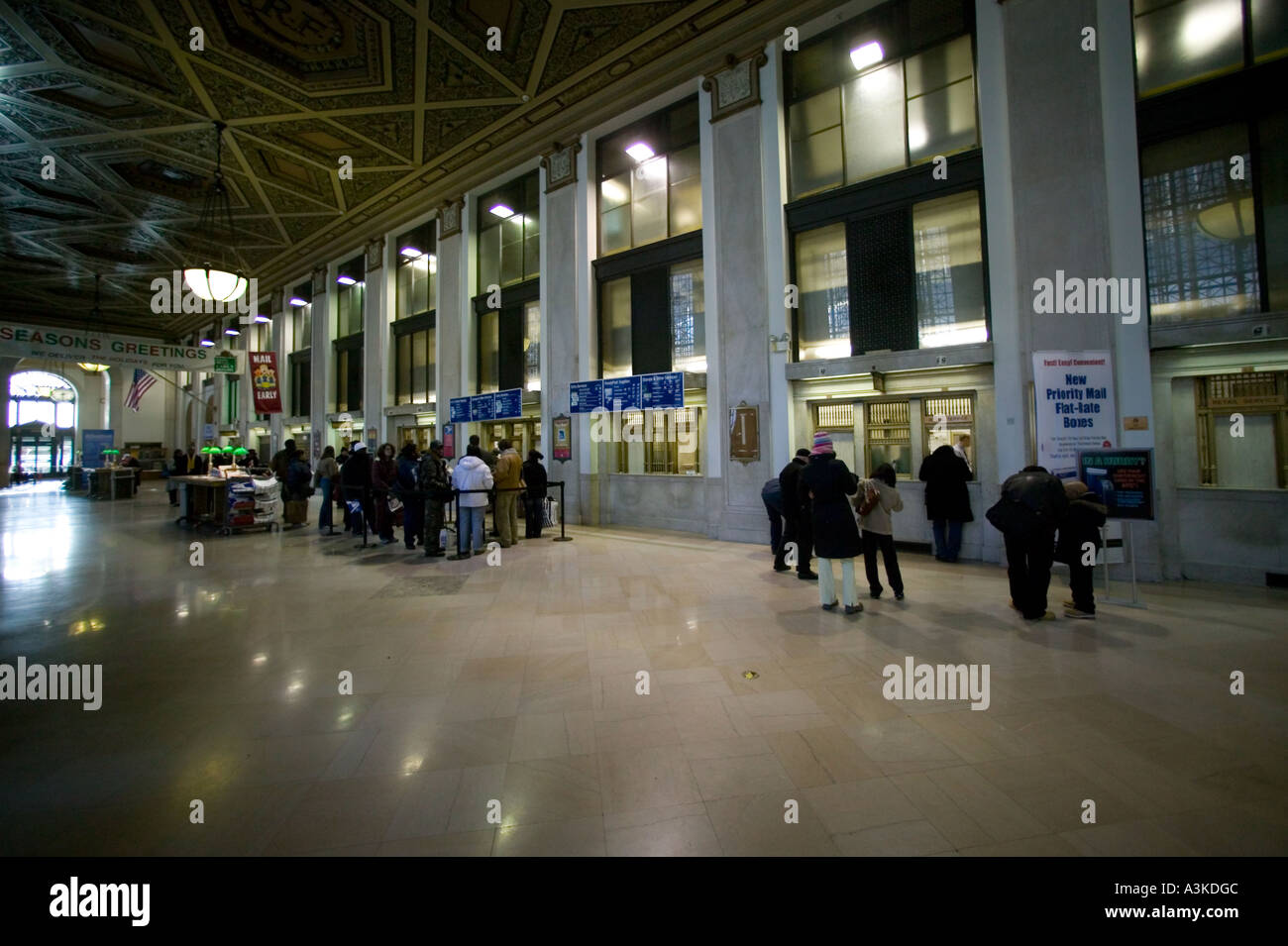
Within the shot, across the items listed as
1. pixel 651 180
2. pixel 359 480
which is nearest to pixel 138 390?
pixel 359 480

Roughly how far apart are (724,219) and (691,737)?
377 inches

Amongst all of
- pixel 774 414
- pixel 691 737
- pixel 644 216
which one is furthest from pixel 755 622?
pixel 644 216

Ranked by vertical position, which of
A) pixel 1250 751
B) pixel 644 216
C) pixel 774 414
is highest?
pixel 644 216

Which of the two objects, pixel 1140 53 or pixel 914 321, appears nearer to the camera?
pixel 1140 53

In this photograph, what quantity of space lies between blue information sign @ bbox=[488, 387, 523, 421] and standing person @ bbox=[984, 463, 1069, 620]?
10.6 metres

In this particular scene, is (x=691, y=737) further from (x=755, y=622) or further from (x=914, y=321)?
(x=914, y=321)

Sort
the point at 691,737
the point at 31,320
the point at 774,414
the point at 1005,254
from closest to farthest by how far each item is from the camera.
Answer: the point at 691,737 → the point at 1005,254 → the point at 774,414 → the point at 31,320

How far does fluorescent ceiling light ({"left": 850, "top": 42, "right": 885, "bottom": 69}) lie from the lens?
29.0ft

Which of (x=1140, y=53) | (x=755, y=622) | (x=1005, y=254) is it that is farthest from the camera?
(x=1005, y=254)

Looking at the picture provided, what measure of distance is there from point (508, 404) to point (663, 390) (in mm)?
4860

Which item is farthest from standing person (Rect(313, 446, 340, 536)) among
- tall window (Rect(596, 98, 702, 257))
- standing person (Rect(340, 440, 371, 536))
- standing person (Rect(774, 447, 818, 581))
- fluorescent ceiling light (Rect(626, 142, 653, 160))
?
fluorescent ceiling light (Rect(626, 142, 653, 160))

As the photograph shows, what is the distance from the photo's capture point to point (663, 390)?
10.3 m

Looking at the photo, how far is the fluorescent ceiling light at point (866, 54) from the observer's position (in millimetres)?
8852

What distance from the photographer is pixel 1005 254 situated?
24.8 feet
